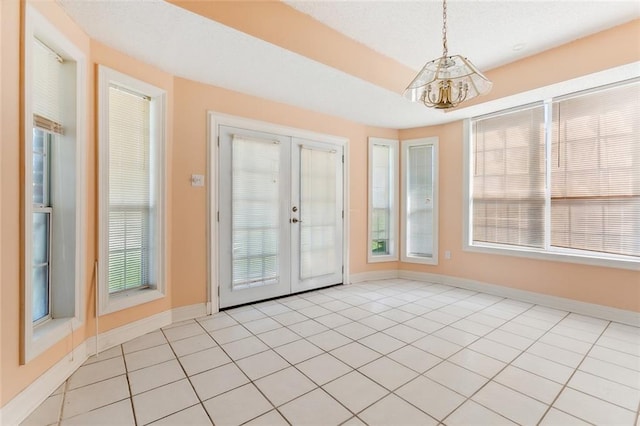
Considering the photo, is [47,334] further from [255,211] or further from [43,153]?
[255,211]

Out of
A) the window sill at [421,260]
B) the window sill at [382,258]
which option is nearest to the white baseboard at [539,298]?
the window sill at [421,260]

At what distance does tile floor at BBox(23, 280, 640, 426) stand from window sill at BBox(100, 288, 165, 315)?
322 millimetres

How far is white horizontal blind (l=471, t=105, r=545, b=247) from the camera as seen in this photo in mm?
3504

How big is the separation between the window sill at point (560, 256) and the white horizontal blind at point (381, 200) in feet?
4.08

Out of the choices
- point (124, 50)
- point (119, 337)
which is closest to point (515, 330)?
point (119, 337)

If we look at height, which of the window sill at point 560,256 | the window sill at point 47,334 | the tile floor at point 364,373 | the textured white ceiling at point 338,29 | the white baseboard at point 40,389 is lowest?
the tile floor at point 364,373

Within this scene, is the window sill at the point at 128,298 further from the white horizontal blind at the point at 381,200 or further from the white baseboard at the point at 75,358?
the white horizontal blind at the point at 381,200

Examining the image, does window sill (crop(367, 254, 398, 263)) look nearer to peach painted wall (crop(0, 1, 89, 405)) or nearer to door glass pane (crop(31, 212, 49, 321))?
door glass pane (crop(31, 212, 49, 321))

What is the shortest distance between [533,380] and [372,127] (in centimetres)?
373

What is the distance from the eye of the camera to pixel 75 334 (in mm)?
2070

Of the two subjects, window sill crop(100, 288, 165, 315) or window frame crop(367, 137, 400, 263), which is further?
window frame crop(367, 137, 400, 263)

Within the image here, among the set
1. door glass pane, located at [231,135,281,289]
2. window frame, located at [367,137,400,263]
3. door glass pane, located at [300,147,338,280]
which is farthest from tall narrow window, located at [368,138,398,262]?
door glass pane, located at [231,135,281,289]

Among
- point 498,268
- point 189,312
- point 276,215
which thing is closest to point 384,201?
point 498,268

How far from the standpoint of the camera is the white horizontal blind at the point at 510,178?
3504 millimetres
